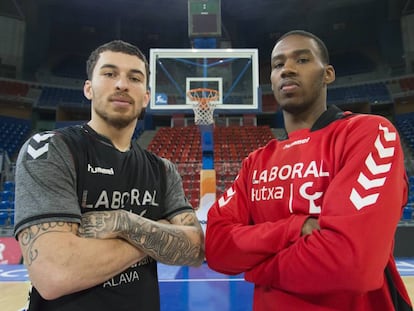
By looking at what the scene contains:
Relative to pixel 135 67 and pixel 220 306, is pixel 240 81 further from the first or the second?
pixel 135 67

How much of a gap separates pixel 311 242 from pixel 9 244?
7.05 metres

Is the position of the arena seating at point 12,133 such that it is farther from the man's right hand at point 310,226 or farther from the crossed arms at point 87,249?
the man's right hand at point 310,226

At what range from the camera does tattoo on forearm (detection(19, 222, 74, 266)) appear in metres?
1.38

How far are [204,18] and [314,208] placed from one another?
365 inches

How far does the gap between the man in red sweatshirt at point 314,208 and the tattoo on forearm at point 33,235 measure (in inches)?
29.6

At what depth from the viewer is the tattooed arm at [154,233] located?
150 centimetres

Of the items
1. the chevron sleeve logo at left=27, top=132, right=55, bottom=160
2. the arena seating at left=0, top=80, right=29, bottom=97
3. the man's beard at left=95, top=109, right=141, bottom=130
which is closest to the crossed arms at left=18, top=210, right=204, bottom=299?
the chevron sleeve logo at left=27, top=132, right=55, bottom=160

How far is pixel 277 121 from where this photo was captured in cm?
1894

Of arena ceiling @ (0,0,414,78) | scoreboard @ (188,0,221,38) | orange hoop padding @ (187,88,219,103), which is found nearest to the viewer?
orange hoop padding @ (187,88,219,103)

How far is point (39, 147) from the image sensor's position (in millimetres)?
1553

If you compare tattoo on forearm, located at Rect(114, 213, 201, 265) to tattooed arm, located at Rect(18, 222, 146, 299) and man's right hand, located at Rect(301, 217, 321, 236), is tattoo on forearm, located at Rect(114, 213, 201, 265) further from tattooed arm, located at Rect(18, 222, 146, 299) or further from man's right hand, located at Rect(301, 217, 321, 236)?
man's right hand, located at Rect(301, 217, 321, 236)

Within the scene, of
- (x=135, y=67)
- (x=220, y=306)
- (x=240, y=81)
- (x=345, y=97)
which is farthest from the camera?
(x=345, y=97)

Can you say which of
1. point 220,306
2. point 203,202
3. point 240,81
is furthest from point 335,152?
point 240,81

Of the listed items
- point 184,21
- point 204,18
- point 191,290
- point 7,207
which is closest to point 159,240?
point 191,290
